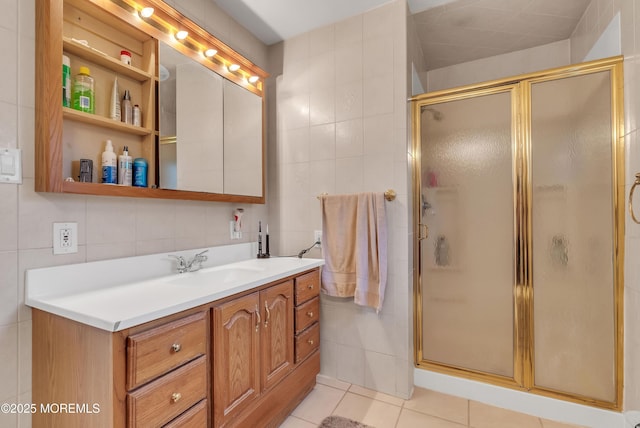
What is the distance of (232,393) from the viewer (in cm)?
122

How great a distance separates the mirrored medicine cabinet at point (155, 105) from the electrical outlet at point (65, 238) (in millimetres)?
153

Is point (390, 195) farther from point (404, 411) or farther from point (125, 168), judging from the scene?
point (125, 168)

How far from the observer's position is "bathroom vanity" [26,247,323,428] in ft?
2.79

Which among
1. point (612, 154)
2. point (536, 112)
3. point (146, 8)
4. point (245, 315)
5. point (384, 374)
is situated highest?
point (146, 8)

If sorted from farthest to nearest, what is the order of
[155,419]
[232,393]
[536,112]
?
[536,112] → [232,393] → [155,419]

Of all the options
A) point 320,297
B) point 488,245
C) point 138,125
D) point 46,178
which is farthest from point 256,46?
point 488,245

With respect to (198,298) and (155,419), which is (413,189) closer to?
(198,298)

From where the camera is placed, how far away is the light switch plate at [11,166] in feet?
3.27

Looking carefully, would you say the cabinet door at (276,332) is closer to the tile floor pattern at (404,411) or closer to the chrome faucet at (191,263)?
the tile floor pattern at (404,411)

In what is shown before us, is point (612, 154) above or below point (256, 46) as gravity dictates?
below

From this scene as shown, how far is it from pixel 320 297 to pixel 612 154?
185cm

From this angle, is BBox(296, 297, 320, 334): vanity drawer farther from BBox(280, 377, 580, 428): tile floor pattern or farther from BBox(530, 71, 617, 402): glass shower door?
BBox(530, 71, 617, 402): glass shower door

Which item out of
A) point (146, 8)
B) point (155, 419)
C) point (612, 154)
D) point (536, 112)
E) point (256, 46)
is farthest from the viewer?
point (256, 46)

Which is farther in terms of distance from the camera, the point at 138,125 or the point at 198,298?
the point at 138,125
